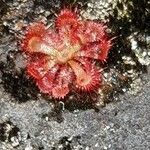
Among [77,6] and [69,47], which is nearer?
[69,47]

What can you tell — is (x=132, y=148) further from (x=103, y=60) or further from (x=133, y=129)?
(x=103, y=60)

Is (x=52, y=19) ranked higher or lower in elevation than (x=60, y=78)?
higher

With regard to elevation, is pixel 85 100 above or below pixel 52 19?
below

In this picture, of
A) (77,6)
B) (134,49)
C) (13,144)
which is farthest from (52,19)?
(13,144)

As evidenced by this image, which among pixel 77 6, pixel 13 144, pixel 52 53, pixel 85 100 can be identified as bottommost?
pixel 13 144

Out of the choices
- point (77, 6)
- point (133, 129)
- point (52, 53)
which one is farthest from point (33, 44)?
point (133, 129)

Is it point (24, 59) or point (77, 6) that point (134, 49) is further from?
point (24, 59)
